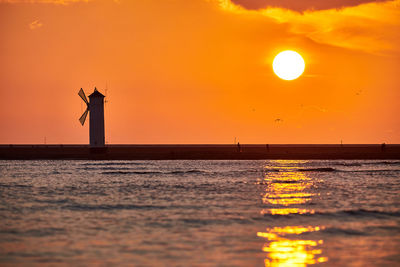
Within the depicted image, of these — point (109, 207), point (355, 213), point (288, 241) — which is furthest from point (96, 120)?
point (288, 241)

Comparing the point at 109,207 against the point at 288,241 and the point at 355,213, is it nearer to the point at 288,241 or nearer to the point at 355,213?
the point at 355,213

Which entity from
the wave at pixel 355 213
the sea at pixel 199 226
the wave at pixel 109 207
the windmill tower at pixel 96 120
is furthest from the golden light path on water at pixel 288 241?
the windmill tower at pixel 96 120

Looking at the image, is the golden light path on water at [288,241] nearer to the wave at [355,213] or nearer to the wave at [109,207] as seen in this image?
the wave at [355,213]

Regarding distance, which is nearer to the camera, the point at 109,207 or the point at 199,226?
the point at 199,226

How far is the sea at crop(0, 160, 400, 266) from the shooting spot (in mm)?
18500

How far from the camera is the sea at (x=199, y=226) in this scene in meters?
18.5

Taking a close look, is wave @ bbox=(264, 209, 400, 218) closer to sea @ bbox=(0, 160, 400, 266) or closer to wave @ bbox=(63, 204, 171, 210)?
sea @ bbox=(0, 160, 400, 266)

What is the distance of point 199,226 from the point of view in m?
24.2

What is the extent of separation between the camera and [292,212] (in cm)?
2919

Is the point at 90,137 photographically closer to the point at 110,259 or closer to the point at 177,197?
the point at 177,197

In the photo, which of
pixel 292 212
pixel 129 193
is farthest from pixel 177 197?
pixel 292 212

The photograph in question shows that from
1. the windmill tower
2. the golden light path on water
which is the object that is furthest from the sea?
the windmill tower

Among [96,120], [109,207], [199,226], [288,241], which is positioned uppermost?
[96,120]

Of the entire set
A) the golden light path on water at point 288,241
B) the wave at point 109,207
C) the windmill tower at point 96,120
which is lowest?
the golden light path on water at point 288,241
